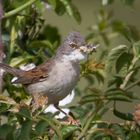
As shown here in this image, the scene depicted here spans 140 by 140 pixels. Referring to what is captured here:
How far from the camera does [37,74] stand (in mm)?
2521

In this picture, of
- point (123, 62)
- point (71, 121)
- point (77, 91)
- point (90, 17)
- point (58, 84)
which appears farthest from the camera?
point (90, 17)

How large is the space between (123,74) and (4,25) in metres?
0.59

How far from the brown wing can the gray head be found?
74 millimetres

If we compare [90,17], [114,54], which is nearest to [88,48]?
[114,54]

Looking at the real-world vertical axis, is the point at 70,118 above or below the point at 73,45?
below

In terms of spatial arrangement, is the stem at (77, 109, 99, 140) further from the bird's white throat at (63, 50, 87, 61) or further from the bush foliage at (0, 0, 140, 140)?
the bird's white throat at (63, 50, 87, 61)

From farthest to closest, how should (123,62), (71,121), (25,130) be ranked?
(123,62) → (71,121) → (25,130)

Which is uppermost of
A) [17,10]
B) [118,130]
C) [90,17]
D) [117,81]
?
[90,17]

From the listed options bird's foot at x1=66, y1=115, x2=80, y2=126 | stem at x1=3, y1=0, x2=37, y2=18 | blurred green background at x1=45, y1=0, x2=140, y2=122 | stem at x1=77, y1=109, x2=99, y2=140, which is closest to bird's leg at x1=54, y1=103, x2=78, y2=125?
bird's foot at x1=66, y1=115, x2=80, y2=126

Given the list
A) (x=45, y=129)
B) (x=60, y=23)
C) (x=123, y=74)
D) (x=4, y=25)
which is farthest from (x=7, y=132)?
(x=60, y=23)

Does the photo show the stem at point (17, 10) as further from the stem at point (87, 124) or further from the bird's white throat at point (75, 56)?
the stem at point (87, 124)

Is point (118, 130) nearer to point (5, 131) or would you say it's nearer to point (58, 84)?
point (5, 131)

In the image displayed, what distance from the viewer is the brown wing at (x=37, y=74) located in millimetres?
2521

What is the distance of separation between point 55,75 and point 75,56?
199mm
